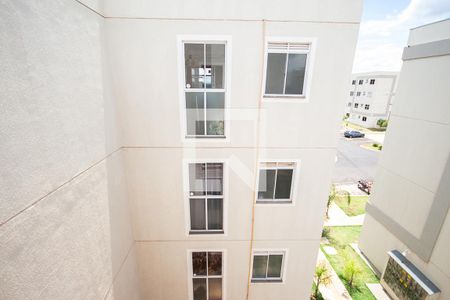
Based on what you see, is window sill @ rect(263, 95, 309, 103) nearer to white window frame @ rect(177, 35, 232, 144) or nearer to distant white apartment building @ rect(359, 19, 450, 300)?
white window frame @ rect(177, 35, 232, 144)

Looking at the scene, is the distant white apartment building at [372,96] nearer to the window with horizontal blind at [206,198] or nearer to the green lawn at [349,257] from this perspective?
the green lawn at [349,257]

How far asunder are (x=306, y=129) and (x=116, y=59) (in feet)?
12.6

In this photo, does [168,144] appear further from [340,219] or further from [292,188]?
[340,219]

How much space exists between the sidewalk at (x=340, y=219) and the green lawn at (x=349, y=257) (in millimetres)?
331

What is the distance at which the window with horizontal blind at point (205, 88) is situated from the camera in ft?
12.5

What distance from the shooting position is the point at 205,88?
403 centimetres

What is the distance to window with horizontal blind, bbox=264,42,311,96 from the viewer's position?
3824 mm

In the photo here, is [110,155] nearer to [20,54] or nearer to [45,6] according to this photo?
[20,54]

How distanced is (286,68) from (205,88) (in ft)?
5.32

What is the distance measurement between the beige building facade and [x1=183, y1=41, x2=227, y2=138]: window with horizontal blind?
25 millimetres

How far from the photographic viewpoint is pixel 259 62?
378cm

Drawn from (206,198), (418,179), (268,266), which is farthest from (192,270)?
(418,179)

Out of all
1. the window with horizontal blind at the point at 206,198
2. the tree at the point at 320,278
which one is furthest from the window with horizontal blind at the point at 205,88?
the tree at the point at 320,278

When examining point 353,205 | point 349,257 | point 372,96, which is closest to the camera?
point 349,257
